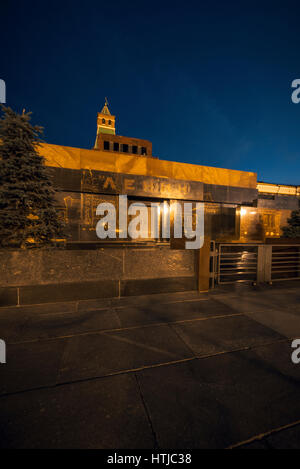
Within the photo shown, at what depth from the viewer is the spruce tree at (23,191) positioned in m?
5.34

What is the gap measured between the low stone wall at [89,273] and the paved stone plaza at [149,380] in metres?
0.64

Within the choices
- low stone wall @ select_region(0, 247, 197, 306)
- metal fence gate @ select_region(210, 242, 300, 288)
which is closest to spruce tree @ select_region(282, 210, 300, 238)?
metal fence gate @ select_region(210, 242, 300, 288)

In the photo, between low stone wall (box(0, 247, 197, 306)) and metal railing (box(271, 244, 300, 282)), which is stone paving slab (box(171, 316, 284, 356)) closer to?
low stone wall (box(0, 247, 197, 306))

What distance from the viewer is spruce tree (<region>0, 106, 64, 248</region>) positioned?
17.5 feet

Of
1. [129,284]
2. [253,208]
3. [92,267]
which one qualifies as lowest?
[129,284]

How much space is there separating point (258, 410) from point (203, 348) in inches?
41.9

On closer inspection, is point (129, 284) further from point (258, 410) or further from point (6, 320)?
point (258, 410)

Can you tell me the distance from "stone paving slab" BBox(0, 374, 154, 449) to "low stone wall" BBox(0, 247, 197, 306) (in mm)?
2938

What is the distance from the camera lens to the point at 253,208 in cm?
1634

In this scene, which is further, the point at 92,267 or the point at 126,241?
the point at 126,241

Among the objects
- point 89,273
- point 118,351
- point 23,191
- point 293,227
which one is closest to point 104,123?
point 293,227
